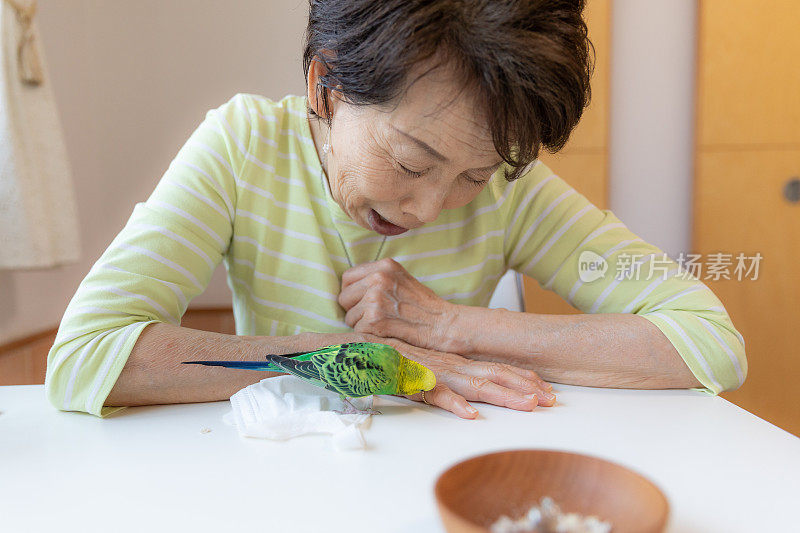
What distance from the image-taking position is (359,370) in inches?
29.2

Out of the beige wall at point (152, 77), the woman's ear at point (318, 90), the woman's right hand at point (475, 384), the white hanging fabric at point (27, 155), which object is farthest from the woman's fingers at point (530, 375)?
the beige wall at point (152, 77)

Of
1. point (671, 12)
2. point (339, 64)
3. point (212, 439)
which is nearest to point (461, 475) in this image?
point (212, 439)

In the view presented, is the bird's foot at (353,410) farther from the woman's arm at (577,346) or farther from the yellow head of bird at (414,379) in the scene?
the woman's arm at (577,346)

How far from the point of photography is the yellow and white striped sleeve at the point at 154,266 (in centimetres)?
83

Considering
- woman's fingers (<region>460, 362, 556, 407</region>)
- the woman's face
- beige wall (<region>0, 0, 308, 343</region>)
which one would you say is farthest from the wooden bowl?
beige wall (<region>0, 0, 308, 343</region>)

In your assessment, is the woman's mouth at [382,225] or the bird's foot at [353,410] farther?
the woman's mouth at [382,225]

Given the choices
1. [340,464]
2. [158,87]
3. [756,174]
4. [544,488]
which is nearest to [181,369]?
[340,464]

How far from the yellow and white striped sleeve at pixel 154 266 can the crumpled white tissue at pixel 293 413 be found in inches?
6.8

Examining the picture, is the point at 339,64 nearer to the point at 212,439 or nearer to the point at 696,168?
the point at 212,439

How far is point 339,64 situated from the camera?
83 centimetres

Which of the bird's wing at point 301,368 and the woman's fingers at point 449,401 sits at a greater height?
the bird's wing at point 301,368

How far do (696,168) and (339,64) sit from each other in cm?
203

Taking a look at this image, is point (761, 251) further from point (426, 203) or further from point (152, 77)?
point (152, 77)

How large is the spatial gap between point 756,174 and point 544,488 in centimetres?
236
